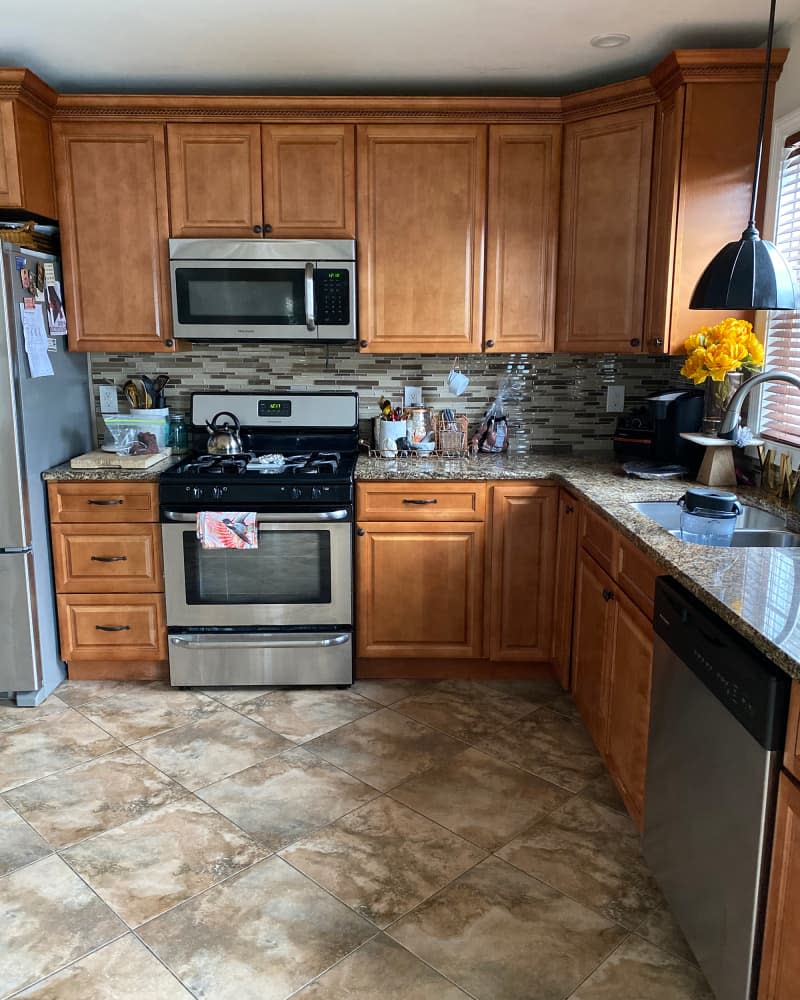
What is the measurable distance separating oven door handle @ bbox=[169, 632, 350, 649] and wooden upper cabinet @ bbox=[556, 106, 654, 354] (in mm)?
1532

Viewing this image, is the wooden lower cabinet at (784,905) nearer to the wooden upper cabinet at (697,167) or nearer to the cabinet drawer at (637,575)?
the cabinet drawer at (637,575)

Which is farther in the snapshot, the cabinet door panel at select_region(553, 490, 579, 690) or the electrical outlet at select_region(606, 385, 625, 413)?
the electrical outlet at select_region(606, 385, 625, 413)

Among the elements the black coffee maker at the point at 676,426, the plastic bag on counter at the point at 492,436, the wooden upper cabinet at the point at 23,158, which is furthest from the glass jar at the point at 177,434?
the black coffee maker at the point at 676,426

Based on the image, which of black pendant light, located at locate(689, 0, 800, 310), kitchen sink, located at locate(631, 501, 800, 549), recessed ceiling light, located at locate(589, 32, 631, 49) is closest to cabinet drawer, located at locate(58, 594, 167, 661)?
kitchen sink, located at locate(631, 501, 800, 549)

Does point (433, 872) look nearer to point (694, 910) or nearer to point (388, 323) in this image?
point (694, 910)

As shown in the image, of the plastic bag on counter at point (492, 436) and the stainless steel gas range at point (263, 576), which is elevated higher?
the plastic bag on counter at point (492, 436)

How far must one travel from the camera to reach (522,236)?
3275mm

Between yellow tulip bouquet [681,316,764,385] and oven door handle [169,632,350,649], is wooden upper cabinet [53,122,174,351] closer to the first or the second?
oven door handle [169,632,350,649]

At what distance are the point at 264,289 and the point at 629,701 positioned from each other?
2080 mm

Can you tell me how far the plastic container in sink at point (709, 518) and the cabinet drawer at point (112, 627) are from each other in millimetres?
2038

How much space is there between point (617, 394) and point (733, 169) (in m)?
1.07

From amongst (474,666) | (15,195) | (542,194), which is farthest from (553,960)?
(15,195)

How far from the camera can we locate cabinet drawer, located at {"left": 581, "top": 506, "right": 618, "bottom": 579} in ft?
8.14

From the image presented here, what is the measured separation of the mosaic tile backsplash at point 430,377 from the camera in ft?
12.0
